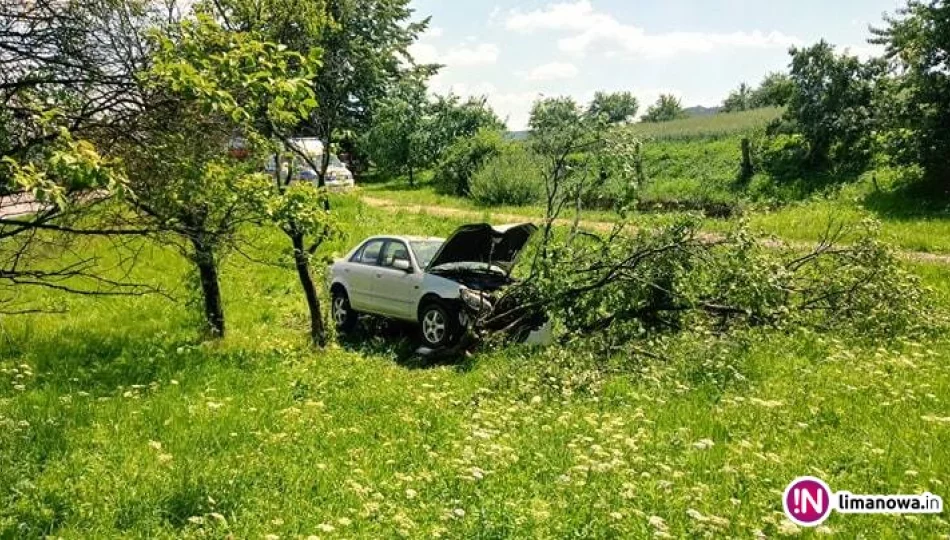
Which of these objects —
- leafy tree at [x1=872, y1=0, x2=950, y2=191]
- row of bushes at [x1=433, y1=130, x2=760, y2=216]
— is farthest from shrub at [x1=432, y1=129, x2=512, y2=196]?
leafy tree at [x1=872, y1=0, x2=950, y2=191]

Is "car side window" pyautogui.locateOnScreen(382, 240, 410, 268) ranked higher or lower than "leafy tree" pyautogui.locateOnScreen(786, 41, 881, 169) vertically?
lower

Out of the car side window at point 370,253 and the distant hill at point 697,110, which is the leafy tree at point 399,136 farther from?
the distant hill at point 697,110

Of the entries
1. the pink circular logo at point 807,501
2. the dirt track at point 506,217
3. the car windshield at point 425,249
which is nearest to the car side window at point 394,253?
the car windshield at point 425,249

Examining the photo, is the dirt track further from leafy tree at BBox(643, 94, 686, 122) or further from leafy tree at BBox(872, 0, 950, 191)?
leafy tree at BBox(643, 94, 686, 122)

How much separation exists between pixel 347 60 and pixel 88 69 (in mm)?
6521

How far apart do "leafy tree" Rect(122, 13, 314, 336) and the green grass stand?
203 centimetres

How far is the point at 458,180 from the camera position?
34906 mm

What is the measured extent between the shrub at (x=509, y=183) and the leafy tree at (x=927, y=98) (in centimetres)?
1280

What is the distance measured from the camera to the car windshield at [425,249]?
1205 cm

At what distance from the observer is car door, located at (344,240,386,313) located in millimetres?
12680

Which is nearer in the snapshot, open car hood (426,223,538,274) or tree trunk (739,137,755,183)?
open car hood (426,223,538,274)

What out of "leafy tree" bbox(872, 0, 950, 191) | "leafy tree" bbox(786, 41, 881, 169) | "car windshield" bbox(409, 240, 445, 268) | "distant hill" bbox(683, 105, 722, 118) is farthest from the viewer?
"distant hill" bbox(683, 105, 722, 118)

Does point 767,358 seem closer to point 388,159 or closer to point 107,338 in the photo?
point 107,338

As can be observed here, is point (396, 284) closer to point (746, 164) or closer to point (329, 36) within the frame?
point (329, 36)
